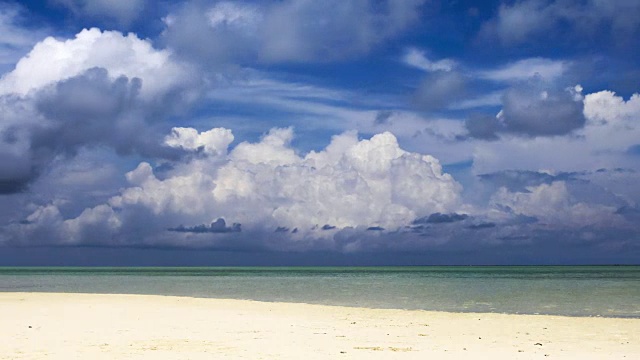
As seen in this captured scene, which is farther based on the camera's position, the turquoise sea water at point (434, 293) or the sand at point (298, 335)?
the turquoise sea water at point (434, 293)

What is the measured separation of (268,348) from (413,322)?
35.6ft

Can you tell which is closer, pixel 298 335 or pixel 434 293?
pixel 298 335

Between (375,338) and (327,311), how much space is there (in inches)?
469

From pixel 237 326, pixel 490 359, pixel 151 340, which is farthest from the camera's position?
pixel 237 326

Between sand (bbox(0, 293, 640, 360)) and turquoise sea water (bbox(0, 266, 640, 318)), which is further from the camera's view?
turquoise sea water (bbox(0, 266, 640, 318))

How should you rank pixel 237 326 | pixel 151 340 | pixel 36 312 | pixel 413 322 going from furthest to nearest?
1. pixel 36 312
2. pixel 413 322
3. pixel 237 326
4. pixel 151 340

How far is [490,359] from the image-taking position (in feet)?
56.7

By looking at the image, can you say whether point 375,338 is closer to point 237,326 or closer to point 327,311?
point 237,326

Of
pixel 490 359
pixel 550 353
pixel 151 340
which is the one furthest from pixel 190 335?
pixel 550 353

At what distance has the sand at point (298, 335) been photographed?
18.1 m

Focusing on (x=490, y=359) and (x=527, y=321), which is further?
(x=527, y=321)

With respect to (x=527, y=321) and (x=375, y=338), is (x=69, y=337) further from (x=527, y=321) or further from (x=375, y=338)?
(x=527, y=321)

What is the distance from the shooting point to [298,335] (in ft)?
72.9

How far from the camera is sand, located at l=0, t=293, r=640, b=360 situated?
18.1 meters
